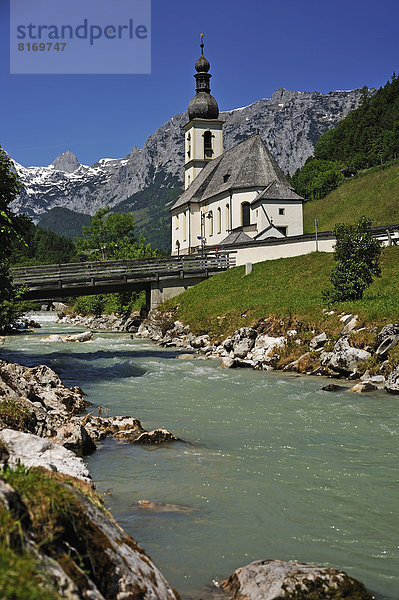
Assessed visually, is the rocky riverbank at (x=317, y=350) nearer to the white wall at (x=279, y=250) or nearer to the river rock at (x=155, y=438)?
the river rock at (x=155, y=438)

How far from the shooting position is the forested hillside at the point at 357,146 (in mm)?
104812

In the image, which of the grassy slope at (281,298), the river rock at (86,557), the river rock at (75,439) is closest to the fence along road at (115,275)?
the grassy slope at (281,298)

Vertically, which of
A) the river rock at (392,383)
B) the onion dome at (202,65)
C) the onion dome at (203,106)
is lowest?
the river rock at (392,383)

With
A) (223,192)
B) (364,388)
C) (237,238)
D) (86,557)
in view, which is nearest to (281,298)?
(364,388)

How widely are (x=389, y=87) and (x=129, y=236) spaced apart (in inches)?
3640

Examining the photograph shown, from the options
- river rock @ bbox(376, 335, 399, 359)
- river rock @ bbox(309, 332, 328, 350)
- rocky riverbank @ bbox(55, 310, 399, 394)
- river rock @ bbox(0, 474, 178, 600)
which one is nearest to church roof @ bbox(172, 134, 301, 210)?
rocky riverbank @ bbox(55, 310, 399, 394)

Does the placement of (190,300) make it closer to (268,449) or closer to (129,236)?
(268,449)

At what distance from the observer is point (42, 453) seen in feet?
20.7

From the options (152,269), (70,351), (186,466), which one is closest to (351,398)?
(186,466)

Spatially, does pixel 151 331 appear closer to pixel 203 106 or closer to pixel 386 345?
pixel 386 345

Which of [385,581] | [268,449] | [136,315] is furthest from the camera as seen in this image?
[136,315]

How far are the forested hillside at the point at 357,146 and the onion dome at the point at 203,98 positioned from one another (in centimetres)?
3191

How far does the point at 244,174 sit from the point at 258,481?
58400mm

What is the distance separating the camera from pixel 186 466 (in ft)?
28.8
